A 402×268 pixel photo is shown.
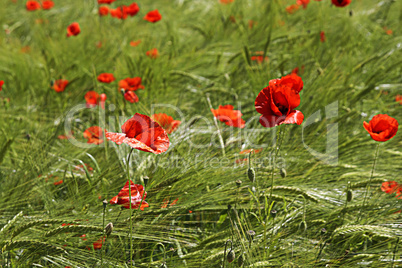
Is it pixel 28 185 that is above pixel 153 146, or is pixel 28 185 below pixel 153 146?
below

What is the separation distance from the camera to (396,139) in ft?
4.83

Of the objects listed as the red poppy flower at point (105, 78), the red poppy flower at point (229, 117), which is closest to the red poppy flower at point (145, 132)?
the red poppy flower at point (229, 117)

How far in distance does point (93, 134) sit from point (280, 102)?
679 mm

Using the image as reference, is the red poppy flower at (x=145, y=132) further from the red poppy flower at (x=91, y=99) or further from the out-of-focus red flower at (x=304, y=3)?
the out-of-focus red flower at (x=304, y=3)

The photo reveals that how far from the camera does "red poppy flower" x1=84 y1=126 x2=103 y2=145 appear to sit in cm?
128

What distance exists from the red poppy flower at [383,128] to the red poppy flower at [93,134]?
775 millimetres

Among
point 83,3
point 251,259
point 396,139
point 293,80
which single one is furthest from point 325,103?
point 83,3

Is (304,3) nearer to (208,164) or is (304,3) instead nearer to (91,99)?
(91,99)

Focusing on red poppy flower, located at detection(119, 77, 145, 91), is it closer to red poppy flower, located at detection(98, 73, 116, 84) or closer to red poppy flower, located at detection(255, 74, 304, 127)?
red poppy flower, located at detection(98, 73, 116, 84)

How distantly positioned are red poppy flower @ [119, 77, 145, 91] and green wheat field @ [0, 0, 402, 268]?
0.05 meters

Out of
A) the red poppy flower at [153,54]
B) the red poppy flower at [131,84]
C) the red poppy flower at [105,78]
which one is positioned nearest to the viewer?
the red poppy flower at [131,84]

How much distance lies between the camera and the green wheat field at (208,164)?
964mm

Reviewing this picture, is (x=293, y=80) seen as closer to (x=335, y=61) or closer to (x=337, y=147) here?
(x=337, y=147)

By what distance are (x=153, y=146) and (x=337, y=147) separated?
720mm
